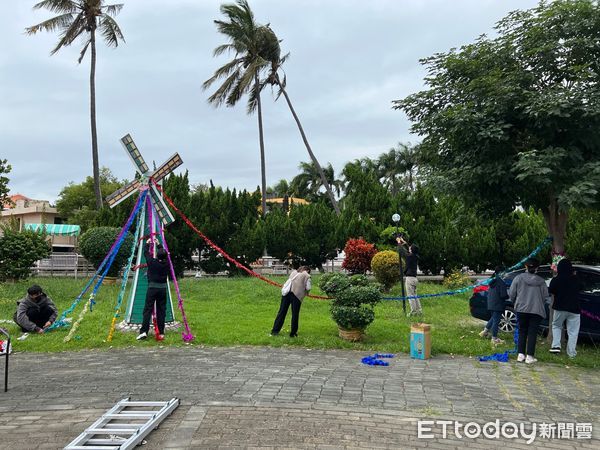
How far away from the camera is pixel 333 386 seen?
650 centimetres

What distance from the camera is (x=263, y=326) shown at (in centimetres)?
1105

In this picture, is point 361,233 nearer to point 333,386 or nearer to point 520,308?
point 520,308

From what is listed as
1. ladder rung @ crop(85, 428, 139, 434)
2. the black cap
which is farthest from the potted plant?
the black cap

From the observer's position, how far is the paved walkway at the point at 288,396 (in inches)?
188

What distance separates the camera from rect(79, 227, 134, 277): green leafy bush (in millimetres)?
18031

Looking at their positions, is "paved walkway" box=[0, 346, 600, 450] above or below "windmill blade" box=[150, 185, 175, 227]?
below

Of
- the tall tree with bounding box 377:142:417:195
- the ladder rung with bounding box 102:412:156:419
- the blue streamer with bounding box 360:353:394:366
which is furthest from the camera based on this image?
the tall tree with bounding box 377:142:417:195

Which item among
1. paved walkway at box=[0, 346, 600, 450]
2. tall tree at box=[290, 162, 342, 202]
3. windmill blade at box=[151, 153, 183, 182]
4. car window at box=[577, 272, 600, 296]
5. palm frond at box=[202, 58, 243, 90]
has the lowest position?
paved walkway at box=[0, 346, 600, 450]

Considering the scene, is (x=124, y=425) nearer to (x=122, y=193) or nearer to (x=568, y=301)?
(x=568, y=301)

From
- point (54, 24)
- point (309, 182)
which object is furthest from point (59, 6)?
point (309, 182)

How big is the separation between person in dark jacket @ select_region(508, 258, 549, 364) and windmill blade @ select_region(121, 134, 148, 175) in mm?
8245

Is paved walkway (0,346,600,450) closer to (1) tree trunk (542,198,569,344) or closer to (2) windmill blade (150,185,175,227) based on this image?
(1) tree trunk (542,198,569,344)

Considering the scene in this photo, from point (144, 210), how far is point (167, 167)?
3.84ft

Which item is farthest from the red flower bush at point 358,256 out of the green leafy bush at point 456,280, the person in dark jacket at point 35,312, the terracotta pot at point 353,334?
the person in dark jacket at point 35,312
